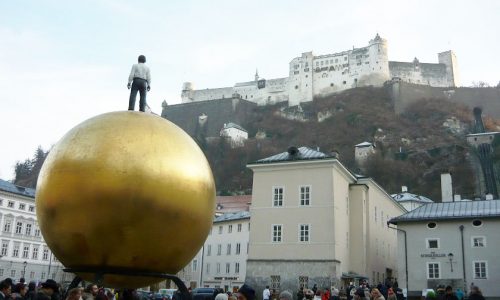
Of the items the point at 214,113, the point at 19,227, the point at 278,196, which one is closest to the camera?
the point at 278,196

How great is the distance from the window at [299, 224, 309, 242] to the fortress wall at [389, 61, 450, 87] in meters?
90.3

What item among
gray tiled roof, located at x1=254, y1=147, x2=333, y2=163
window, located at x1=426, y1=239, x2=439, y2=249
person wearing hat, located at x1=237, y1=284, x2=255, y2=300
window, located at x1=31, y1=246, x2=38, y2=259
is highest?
gray tiled roof, located at x1=254, y1=147, x2=333, y2=163

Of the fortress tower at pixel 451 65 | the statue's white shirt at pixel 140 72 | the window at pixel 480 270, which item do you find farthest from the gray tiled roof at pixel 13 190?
the fortress tower at pixel 451 65

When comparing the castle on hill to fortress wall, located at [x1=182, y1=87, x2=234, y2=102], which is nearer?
the castle on hill

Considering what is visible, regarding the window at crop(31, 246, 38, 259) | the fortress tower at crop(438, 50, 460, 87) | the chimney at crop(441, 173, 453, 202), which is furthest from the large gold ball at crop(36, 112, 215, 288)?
the fortress tower at crop(438, 50, 460, 87)

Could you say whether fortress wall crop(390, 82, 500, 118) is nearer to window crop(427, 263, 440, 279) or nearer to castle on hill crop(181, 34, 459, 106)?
castle on hill crop(181, 34, 459, 106)

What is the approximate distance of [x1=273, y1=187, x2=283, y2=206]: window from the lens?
36.7 meters

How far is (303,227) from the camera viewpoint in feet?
116

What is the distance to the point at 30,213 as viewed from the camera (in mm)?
62250

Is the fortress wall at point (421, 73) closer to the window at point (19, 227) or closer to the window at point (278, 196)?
the window at point (19, 227)

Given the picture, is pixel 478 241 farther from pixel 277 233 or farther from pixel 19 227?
pixel 19 227

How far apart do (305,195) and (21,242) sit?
3944 centimetres

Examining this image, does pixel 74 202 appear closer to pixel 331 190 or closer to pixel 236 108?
pixel 331 190

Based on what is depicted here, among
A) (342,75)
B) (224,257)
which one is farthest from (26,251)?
(342,75)
